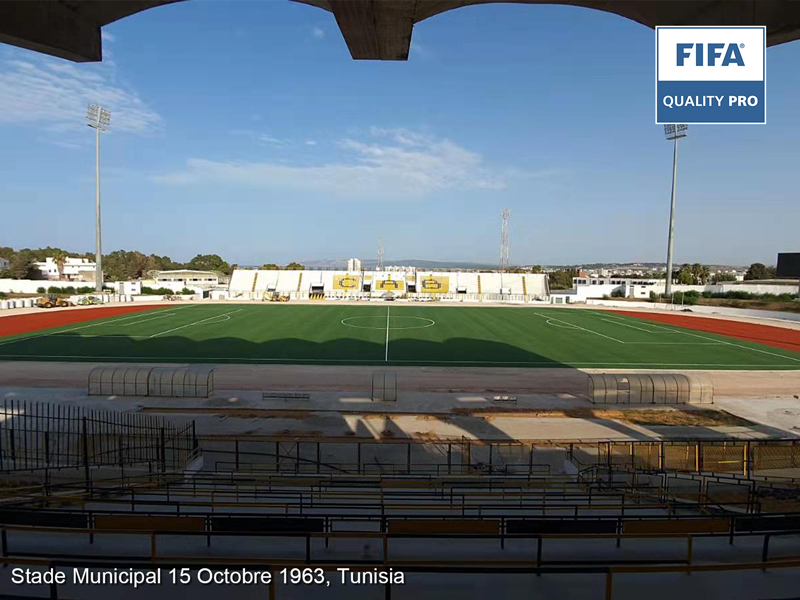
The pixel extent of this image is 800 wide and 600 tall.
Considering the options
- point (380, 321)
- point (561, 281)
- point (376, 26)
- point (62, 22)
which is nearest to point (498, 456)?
point (376, 26)

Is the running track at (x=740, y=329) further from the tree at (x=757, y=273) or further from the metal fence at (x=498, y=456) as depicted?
the tree at (x=757, y=273)

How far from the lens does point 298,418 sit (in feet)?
66.8

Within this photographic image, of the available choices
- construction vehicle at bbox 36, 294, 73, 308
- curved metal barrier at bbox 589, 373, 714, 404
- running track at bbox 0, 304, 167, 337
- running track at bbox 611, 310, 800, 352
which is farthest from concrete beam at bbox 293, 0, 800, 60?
construction vehicle at bbox 36, 294, 73, 308

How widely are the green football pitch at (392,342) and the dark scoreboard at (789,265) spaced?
25530 mm

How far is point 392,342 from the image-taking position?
39.3m

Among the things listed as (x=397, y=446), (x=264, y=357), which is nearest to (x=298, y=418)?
(x=397, y=446)

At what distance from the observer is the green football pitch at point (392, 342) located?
32594mm

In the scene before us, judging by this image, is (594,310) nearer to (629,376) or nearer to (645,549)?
(629,376)

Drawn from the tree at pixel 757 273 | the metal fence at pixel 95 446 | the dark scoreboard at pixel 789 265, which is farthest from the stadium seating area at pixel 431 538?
the tree at pixel 757 273

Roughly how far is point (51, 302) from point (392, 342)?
5306 cm

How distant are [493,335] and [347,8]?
135ft

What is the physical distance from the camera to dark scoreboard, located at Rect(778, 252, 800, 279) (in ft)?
201

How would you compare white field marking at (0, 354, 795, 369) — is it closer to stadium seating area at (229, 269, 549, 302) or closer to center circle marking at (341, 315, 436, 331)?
center circle marking at (341, 315, 436, 331)

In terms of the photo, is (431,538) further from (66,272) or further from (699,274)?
(66,272)
